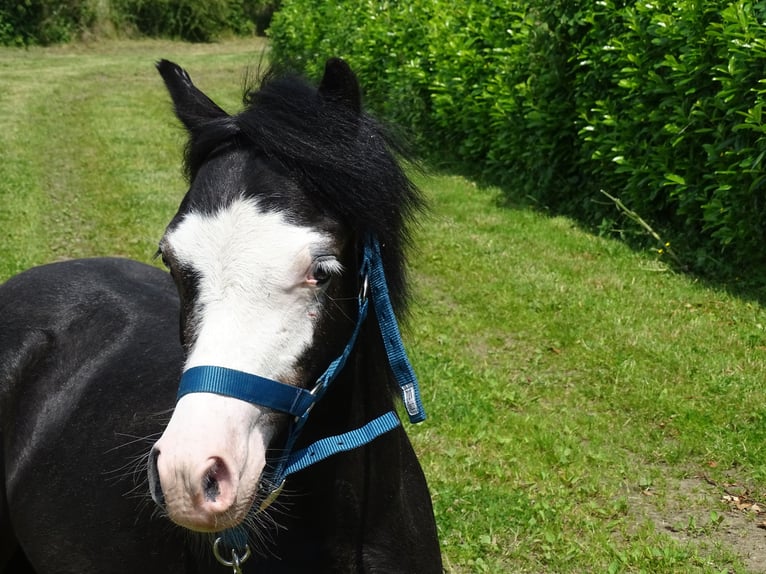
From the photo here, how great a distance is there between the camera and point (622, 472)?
4430mm

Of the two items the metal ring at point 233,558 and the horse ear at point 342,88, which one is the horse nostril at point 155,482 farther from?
the horse ear at point 342,88

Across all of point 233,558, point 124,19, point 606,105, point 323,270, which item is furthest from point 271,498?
point 124,19

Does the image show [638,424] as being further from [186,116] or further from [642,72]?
[642,72]

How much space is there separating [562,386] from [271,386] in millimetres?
3715

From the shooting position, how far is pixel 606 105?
26.4 ft

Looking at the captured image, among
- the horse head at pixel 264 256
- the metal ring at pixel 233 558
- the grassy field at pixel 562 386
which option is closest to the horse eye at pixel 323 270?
the horse head at pixel 264 256

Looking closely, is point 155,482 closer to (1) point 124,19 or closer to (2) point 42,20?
(2) point 42,20

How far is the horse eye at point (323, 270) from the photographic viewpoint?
6.76ft

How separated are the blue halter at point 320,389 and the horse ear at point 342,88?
379 mm

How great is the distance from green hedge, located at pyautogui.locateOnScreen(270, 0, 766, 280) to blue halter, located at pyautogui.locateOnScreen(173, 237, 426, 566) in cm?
401

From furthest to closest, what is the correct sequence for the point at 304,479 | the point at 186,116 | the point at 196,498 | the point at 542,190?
the point at 542,190 < the point at 186,116 < the point at 304,479 < the point at 196,498

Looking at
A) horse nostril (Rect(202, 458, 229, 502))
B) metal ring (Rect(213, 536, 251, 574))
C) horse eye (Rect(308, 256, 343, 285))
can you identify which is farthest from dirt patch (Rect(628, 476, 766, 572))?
horse nostril (Rect(202, 458, 229, 502))

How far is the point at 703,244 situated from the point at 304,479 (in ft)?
19.4

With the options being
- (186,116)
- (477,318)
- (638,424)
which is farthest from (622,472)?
(186,116)
